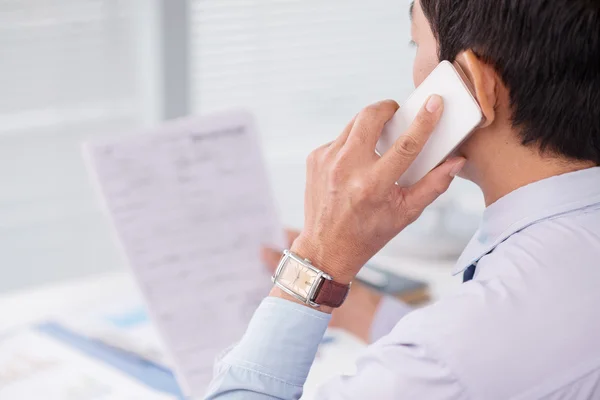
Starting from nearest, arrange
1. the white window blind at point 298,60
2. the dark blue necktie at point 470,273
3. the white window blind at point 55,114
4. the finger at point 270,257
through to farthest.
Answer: the dark blue necktie at point 470,273, the finger at point 270,257, the white window blind at point 55,114, the white window blind at point 298,60

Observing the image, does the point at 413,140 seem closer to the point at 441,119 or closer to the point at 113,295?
the point at 441,119

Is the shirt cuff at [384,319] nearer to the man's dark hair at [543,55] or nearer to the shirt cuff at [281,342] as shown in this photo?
the shirt cuff at [281,342]

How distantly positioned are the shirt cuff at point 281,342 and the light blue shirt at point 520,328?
0.11m

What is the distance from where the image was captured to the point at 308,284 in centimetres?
89

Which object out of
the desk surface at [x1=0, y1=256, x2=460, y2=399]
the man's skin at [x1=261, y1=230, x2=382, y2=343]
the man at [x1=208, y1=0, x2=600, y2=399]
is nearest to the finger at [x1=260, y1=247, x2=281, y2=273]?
the man's skin at [x1=261, y1=230, x2=382, y2=343]

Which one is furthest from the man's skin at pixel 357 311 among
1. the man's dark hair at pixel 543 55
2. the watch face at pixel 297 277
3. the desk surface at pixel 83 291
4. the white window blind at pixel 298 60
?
the white window blind at pixel 298 60

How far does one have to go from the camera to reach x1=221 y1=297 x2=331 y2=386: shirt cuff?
88 cm

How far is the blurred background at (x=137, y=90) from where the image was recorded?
5.24ft

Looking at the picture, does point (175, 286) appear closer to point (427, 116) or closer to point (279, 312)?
point (279, 312)

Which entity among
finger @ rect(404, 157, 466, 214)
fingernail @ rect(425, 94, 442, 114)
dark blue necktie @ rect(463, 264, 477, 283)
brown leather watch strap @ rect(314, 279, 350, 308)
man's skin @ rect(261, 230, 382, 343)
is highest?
fingernail @ rect(425, 94, 442, 114)

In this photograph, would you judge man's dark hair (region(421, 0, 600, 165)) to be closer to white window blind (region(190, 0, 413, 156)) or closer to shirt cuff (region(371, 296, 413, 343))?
shirt cuff (region(371, 296, 413, 343))

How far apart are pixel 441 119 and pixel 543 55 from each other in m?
0.14

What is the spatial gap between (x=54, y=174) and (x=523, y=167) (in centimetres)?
114

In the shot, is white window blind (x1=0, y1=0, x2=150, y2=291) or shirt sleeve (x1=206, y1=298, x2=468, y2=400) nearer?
shirt sleeve (x1=206, y1=298, x2=468, y2=400)
